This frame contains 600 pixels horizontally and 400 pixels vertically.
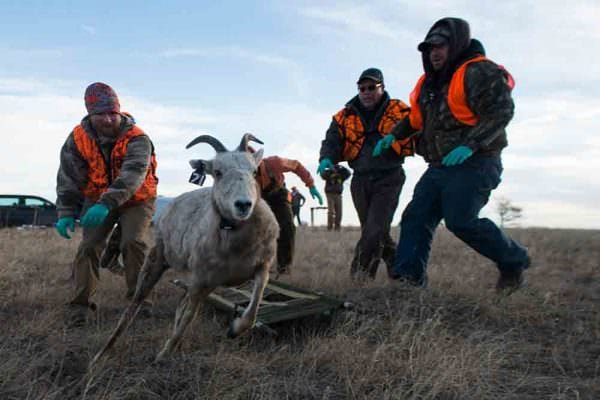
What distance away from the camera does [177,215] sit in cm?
555

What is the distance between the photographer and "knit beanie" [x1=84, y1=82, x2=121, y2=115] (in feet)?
19.7

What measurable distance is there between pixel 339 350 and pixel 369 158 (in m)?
3.12

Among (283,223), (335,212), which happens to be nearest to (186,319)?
(283,223)

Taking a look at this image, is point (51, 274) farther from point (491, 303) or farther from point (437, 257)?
point (437, 257)

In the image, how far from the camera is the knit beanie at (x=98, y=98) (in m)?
5.99

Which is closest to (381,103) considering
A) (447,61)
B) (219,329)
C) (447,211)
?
(447,61)

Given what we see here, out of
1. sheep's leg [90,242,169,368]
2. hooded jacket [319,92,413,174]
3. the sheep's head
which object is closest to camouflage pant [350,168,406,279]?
hooded jacket [319,92,413,174]

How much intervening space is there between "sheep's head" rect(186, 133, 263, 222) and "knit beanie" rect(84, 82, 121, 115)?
169cm

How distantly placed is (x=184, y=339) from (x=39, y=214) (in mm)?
18122

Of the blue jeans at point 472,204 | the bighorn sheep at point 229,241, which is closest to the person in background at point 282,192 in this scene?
the blue jeans at point 472,204

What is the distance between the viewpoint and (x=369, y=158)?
6949mm

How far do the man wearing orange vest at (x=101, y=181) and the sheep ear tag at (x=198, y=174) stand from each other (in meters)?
1.08

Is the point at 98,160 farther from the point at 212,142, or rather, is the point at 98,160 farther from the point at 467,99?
the point at 467,99

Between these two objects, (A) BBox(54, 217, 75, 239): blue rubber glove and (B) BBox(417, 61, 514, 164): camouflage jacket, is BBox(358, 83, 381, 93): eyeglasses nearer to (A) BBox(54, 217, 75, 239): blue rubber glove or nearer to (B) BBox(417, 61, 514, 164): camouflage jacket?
(B) BBox(417, 61, 514, 164): camouflage jacket
